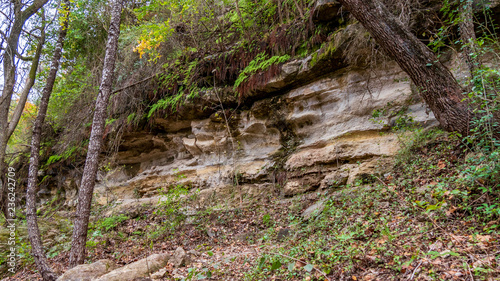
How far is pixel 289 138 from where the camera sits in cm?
799

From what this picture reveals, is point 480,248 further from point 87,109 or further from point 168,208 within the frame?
point 87,109

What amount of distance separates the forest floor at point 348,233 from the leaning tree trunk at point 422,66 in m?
0.73

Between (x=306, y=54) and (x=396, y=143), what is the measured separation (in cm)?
321

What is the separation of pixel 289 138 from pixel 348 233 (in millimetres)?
4226

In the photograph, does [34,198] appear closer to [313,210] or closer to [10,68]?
[10,68]

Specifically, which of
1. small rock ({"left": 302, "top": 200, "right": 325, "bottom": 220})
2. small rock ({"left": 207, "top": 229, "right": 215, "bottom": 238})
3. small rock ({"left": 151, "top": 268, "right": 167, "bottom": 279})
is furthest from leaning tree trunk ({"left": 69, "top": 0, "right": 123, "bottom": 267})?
small rock ({"left": 302, "top": 200, "right": 325, "bottom": 220})

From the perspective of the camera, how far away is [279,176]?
7.57m

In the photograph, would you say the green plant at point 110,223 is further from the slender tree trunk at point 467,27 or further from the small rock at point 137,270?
the slender tree trunk at point 467,27

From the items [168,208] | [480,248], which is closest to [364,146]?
[480,248]

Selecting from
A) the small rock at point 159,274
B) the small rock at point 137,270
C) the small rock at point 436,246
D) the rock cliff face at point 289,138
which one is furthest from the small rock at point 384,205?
the small rock at point 137,270

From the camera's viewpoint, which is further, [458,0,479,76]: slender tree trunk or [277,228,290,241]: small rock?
[277,228,290,241]: small rock

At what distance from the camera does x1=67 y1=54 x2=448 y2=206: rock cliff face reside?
6434 mm

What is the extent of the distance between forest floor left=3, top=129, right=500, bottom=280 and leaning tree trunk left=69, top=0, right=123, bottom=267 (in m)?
0.93

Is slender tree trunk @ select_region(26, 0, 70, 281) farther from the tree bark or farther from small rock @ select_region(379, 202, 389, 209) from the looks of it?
small rock @ select_region(379, 202, 389, 209)
